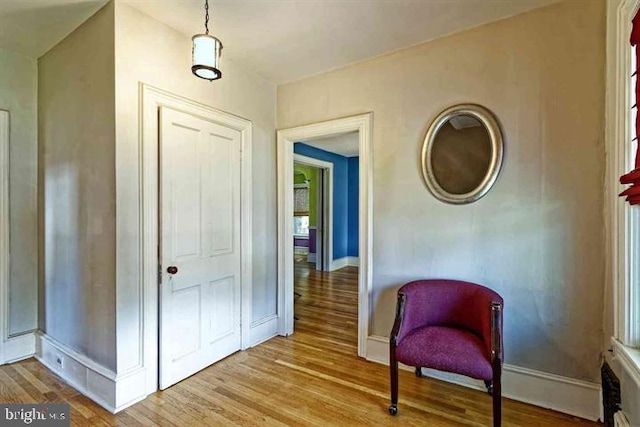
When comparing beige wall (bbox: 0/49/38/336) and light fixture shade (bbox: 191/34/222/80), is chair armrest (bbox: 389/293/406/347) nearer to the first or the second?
light fixture shade (bbox: 191/34/222/80)

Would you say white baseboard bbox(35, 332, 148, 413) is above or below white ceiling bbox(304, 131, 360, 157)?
below

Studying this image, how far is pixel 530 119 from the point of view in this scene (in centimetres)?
214

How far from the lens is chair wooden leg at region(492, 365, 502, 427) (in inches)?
68.0

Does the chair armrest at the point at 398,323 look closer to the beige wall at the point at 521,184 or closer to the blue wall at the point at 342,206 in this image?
the beige wall at the point at 521,184

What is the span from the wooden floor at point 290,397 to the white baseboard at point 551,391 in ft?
0.20

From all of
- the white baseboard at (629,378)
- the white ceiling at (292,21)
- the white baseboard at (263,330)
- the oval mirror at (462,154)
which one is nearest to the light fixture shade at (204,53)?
the white ceiling at (292,21)

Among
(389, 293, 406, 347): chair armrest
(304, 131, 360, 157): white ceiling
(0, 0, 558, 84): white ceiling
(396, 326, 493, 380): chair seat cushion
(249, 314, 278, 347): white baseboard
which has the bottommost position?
(249, 314, 278, 347): white baseboard

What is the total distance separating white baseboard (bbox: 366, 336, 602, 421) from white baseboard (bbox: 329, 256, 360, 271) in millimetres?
4617

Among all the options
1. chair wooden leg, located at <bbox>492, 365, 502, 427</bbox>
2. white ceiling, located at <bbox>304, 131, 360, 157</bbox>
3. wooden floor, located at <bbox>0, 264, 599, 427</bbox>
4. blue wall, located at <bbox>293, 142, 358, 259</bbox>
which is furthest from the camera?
blue wall, located at <bbox>293, 142, 358, 259</bbox>

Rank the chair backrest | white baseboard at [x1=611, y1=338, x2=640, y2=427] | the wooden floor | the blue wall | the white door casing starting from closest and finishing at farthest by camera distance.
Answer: white baseboard at [x1=611, y1=338, x2=640, y2=427] < the wooden floor < the chair backrest < the white door casing < the blue wall

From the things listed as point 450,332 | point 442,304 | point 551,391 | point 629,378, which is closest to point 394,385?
point 450,332

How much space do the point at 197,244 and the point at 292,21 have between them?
1822 mm

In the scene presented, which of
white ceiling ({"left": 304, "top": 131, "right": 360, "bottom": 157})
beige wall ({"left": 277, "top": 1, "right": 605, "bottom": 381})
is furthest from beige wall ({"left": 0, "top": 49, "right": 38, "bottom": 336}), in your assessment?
white ceiling ({"left": 304, "top": 131, "right": 360, "bottom": 157})

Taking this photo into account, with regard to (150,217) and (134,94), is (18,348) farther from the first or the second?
(134,94)
